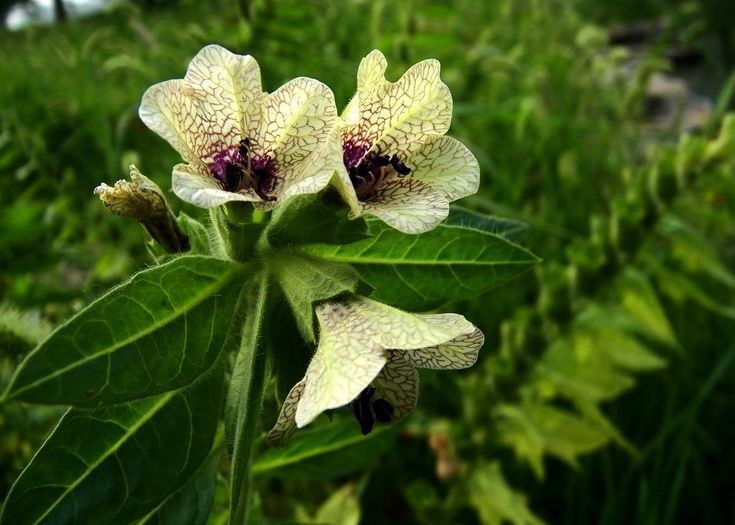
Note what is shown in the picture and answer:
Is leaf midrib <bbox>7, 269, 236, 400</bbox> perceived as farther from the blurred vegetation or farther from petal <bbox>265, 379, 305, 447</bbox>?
the blurred vegetation

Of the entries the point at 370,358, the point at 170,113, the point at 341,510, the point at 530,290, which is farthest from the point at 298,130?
the point at 530,290

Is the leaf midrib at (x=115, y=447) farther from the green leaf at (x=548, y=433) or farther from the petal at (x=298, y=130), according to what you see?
the green leaf at (x=548, y=433)

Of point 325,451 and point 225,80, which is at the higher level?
point 225,80

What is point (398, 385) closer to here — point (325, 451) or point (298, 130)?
point (298, 130)

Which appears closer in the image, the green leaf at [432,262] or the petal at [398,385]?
the petal at [398,385]

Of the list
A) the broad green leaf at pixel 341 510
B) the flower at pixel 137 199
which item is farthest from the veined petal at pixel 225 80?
the broad green leaf at pixel 341 510

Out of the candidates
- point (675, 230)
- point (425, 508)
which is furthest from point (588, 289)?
point (425, 508)

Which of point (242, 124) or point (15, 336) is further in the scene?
point (15, 336)

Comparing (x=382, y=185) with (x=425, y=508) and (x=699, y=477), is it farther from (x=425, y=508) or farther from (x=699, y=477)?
(x=699, y=477)
